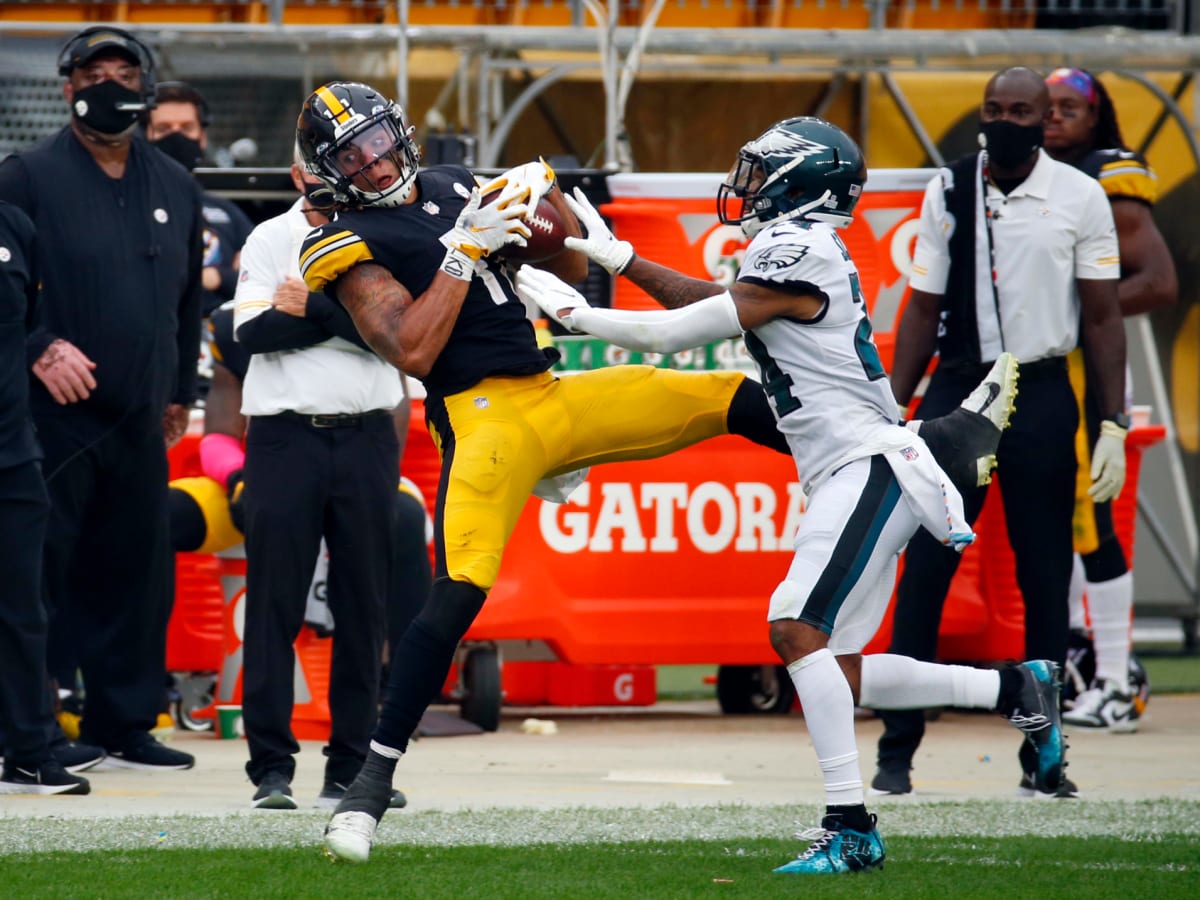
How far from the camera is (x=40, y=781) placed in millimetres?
5906

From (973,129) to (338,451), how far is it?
6.43m

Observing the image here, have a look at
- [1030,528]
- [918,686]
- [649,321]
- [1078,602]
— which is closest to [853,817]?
[918,686]

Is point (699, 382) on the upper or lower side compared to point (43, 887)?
upper

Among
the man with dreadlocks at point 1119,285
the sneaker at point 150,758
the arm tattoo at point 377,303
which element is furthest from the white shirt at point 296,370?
the man with dreadlocks at point 1119,285

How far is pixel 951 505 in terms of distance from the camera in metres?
4.82

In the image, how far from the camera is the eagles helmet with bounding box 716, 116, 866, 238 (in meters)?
4.86

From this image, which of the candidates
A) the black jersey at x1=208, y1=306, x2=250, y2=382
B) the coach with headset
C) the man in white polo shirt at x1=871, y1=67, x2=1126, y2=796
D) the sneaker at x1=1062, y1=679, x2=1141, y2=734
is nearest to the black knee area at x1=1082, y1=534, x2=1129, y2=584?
the sneaker at x1=1062, y1=679, x2=1141, y2=734

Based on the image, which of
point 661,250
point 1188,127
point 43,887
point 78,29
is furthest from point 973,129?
point 43,887

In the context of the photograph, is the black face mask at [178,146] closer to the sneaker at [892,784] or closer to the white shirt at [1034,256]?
the white shirt at [1034,256]

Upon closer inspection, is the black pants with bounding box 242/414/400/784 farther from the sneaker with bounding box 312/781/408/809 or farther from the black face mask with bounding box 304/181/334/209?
the black face mask with bounding box 304/181/334/209

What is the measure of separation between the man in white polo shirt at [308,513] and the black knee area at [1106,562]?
303cm

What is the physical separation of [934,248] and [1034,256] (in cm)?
31

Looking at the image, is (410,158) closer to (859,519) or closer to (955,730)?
(859,519)

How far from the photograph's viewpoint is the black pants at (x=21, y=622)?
19.3 ft
